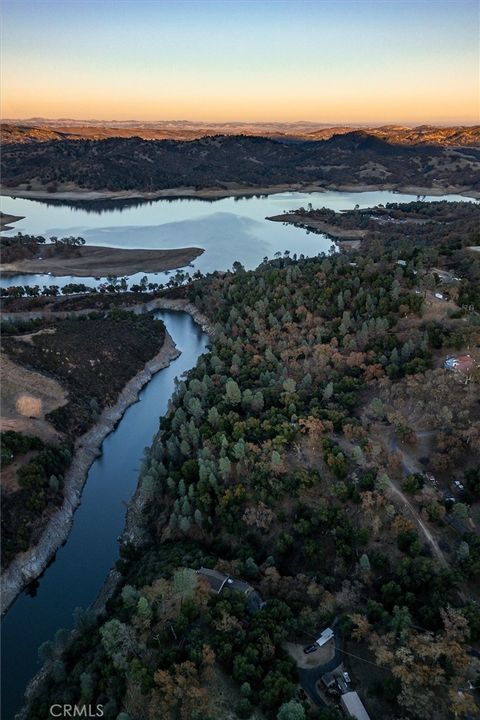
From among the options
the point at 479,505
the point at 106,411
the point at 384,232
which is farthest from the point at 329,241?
the point at 479,505

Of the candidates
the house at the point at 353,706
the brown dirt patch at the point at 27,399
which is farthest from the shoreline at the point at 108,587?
the house at the point at 353,706

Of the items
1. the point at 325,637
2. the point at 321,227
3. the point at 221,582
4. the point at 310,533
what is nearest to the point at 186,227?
the point at 321,227

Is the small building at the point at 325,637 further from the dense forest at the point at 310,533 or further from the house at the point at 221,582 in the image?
the house at the point at 221,582

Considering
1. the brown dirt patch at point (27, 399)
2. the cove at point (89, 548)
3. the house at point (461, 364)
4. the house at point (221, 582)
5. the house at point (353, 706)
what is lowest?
the cove at point (89, 548)

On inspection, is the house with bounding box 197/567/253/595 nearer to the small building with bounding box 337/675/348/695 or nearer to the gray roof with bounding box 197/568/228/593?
the gray roof with bounding box 197/568/228/593

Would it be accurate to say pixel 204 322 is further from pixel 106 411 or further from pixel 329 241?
pixel 329 241
